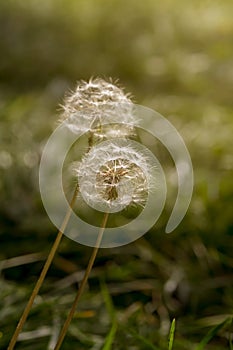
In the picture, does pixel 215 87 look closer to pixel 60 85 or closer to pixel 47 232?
pixel 60 85

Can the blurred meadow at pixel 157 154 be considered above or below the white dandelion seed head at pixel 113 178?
above

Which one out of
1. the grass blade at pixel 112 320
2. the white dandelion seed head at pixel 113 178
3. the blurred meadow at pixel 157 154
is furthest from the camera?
the blurred meadow at pixel 157 154

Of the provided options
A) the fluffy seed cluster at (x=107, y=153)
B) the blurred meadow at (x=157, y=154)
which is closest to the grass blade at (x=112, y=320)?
the blurred meadow at (x=157, y=154)

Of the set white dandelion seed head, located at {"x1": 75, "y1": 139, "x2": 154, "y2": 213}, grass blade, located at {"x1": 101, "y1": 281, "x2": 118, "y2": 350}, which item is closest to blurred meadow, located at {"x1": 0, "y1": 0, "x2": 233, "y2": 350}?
grass blade, located at {"x1": 101, "y1": 281, "x2": 118, "y2": 350}

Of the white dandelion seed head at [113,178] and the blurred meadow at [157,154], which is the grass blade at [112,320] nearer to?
the blurred meadow at [157,154]

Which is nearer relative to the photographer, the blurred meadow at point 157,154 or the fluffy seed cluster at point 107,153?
the fluffy seed cluster at point 107,153

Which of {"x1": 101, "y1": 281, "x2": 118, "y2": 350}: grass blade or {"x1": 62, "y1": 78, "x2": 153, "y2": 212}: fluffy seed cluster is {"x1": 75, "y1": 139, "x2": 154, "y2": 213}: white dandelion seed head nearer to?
{"x1": 62, "y1": 78, "x2": 153, "y2": 212}: fluffy seed cluster

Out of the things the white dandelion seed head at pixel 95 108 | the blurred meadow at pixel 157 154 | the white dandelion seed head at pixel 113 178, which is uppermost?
the blurred meadow at pixel 157 154

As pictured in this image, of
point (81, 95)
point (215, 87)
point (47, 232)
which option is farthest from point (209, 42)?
point (81, 95)
